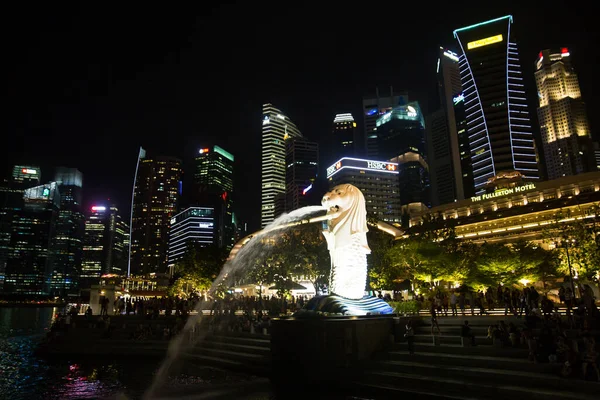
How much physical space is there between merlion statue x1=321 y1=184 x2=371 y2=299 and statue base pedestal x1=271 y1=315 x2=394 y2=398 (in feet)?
6.23

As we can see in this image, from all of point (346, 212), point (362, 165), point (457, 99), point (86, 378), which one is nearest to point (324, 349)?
point (346, 212)

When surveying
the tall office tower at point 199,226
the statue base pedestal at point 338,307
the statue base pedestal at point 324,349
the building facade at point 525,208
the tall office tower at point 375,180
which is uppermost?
the tall office tower at point 375,180

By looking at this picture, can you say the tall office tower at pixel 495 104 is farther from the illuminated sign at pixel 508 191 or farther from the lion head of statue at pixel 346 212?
the lion head of statue at pixel 346 212

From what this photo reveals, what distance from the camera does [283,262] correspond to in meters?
32.8

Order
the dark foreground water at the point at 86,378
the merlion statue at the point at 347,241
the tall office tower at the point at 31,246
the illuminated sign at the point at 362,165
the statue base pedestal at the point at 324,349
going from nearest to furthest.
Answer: the statue base pedestal at the point at 324,349 → the dark foreground water at the point at 86,378 → the merlion statue at the point at 347,241 → the tall office tower at the point at 31,246 → the illuminated sign at the point at 362,165

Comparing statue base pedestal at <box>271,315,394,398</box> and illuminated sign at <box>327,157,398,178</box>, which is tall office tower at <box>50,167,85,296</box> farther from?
statue base pedestal at <box>271,315,394,398</box>

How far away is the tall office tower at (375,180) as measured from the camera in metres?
164

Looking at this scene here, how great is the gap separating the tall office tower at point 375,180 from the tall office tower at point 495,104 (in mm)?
34346

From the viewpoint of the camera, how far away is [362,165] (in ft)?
547

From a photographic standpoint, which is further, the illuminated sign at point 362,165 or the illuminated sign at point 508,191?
the illuminated sign at point 362,165

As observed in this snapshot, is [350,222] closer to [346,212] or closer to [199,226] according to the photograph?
[346,212]

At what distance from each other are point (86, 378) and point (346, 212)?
1323cm

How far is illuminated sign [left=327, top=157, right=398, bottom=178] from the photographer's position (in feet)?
538

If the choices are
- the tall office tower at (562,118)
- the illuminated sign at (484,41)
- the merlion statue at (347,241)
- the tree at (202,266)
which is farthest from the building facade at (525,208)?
the tall office tower at (562,118)
